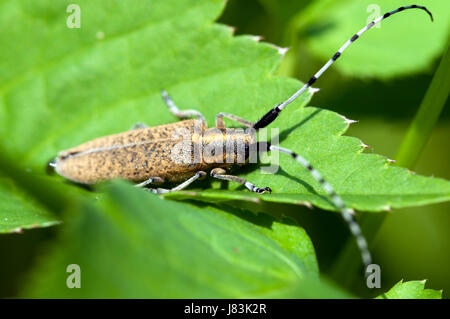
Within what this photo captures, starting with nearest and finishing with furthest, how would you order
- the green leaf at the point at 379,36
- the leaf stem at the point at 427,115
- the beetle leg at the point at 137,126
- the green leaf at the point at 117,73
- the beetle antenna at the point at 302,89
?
the leaf stem at the point at 427,115
the beetle antenna at the point at 302,89
the green leaf at the point at 117,73
the beetle leg at the point at 137,126
the green leaf at the point at 379,36

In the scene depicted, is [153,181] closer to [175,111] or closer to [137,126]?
[137,126]

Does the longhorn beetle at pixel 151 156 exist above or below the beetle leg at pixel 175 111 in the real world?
below

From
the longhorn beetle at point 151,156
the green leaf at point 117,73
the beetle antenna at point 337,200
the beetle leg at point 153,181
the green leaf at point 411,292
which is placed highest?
the green leaf at point 117,73

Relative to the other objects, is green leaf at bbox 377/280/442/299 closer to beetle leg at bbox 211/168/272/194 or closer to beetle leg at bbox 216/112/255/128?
beetle leg at bbox 211/168/272/194

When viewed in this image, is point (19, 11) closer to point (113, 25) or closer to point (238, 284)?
point (113, 25)

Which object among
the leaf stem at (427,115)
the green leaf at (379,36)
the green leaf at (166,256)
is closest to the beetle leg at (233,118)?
the green leaf at (166,256)

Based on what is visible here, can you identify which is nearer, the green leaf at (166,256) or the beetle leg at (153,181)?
the green leaf at (166,256)

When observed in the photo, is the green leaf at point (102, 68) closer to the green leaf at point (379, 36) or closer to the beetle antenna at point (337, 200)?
the beetle antenna at point (337, 200)
